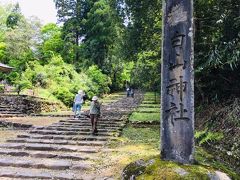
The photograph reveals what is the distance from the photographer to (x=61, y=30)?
38156 millimetres

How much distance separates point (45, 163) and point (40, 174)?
77cm

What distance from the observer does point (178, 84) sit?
5531mm

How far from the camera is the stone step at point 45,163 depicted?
7.57m

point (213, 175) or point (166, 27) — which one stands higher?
point (166, 27)

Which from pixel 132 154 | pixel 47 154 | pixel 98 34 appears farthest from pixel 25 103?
pixel 98 34

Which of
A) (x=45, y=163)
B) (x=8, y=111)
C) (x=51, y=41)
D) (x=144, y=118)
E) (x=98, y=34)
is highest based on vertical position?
(x=98, y=34)

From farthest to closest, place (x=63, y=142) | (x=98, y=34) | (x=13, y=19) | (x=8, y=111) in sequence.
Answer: (x=13, y=19) < (x=98, y=34) < (x=8, y=111) < (x=63, y=142)

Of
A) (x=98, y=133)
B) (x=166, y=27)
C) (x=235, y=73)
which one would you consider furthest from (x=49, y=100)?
(x=166, y=27)

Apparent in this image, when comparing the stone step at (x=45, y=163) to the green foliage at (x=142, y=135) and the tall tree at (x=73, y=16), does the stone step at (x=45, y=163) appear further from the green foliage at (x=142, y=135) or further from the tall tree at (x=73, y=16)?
the tall tree at (x=73, y=16)

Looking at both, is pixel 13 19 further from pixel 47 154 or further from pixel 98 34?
pixel 47 154

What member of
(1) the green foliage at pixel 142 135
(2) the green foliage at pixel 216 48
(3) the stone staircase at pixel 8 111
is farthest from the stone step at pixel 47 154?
(3) the stone staircase at pixel 8 111

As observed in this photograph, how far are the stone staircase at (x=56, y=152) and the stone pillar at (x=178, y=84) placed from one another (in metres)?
2.09

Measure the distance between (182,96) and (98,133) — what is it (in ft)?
21.9

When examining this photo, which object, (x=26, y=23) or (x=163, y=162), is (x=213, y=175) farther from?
(x=26, y=23)
